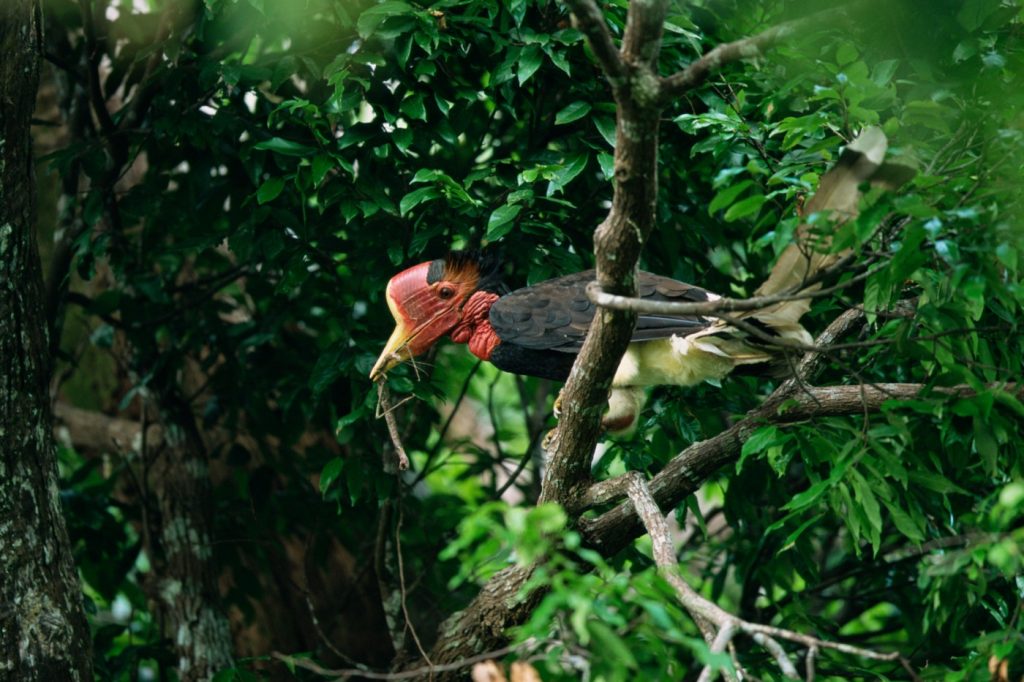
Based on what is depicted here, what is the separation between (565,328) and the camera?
12.2ft

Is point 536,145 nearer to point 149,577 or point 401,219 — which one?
point 401,219

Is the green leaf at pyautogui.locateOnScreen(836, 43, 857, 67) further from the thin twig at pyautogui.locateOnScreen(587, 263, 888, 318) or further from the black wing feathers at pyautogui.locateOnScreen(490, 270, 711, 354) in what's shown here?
the black wing feathers at pyautogui.locateOnScreen(490, 270, 711, 354)

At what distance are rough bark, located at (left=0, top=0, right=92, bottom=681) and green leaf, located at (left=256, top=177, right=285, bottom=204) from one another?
0.73m

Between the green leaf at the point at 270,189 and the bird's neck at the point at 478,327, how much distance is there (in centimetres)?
82

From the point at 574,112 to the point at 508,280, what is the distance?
3.71ft

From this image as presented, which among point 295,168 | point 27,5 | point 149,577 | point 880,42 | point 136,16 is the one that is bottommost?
point 149,577

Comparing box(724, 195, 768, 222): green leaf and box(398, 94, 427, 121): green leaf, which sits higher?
box(398, 94, 427, 121): green leaf

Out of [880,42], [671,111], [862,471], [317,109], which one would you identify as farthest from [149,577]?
[880,42]

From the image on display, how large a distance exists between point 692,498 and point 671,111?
149 centimetres

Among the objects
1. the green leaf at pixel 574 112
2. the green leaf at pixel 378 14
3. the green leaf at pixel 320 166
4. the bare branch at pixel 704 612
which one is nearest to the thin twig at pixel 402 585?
→ the bare branch at pixel 704 612

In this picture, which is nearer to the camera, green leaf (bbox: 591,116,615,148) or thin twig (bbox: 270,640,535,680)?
thin twig (bbox: 270,640,535,680)

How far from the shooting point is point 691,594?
2.41 meters

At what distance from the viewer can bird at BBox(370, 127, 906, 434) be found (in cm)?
325

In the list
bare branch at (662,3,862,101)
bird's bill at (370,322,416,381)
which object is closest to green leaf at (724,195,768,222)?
bare branch at (662,3,862,101)
